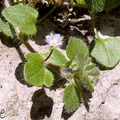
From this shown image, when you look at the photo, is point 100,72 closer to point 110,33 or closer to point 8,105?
point 110,33

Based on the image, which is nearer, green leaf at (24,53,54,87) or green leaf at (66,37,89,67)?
green leaf at (24,53,54,87)

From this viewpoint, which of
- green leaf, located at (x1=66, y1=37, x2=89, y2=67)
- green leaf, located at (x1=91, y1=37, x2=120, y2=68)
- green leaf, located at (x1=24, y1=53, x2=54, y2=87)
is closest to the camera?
green leaf, located at (x1=24, y1=53, x2=54, y2=87)

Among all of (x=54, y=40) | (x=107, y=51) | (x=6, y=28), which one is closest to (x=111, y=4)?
(x=107, y=51)

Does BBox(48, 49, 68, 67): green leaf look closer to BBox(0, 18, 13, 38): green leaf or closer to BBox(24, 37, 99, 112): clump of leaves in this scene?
BBox(24, 37, 99, 112): clump of leaves

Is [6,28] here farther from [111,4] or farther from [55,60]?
[111,4]

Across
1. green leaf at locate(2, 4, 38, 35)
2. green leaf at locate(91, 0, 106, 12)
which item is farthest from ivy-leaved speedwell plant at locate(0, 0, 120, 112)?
green leaf at locate(91, 0, 106, 12)

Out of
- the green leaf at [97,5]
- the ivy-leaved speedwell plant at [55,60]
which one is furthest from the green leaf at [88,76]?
the green leaf at [97,5]
